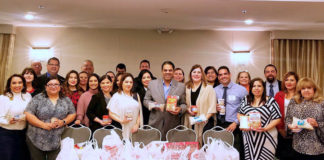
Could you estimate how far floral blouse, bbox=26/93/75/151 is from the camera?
3178mm

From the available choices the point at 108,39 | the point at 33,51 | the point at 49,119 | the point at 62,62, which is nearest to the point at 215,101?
the point at 49,119

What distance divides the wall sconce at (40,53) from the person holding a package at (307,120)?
17.6 feet

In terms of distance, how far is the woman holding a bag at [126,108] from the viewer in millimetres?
3484

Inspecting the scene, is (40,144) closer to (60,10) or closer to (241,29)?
(60,10)

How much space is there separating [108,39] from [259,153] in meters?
4.54

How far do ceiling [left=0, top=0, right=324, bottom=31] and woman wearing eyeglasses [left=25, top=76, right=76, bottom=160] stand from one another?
6.02 ft

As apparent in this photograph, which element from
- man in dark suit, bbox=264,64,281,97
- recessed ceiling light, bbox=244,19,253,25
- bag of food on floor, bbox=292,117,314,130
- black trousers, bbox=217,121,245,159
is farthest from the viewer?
recessed ceiling light, bbox=244,19,253,25

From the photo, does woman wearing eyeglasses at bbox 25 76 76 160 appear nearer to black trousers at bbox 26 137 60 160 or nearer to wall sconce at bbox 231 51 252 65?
black trousers at bbox 26 137 60 160

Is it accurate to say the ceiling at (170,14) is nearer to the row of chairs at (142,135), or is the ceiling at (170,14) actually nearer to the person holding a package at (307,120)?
the person holding a package at (307,120)

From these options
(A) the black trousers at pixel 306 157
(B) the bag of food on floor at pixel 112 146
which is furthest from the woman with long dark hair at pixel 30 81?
(A) the black trousers at pixel 306 157

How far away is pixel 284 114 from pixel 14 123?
335 centimetres

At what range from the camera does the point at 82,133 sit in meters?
3.40

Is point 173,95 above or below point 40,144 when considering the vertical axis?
above

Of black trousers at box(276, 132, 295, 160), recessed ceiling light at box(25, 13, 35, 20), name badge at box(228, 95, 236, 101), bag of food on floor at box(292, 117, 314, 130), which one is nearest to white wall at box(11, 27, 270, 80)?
recessed ceiling light at box(25, 13, 35, 20)
